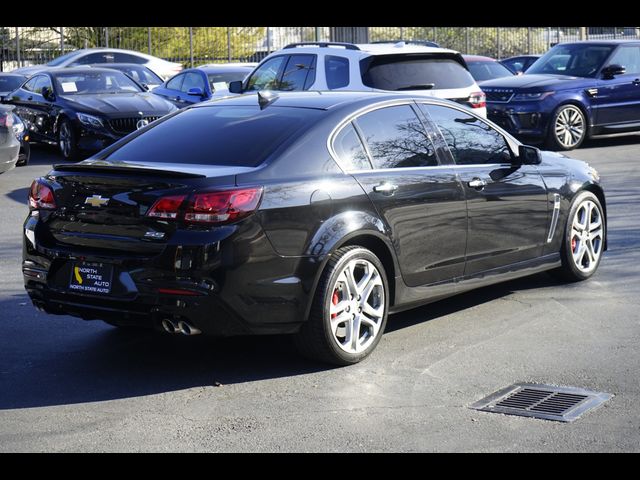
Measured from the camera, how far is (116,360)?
6.77 metres

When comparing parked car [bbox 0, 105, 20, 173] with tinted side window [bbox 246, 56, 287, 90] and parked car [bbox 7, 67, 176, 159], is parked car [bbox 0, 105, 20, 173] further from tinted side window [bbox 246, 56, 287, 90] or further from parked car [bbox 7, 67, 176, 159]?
tinted side window [bbox 246, 56, 287, 90]

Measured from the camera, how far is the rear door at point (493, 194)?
300 inches

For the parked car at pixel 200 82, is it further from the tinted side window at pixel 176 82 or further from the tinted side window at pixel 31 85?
the tinted side window at pixel 31 85

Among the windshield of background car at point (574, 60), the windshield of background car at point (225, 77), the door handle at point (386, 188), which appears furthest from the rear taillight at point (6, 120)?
the windshield of background car at point (574, 60)

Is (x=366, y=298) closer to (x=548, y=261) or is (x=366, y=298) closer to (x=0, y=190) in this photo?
(x=548, y=261)

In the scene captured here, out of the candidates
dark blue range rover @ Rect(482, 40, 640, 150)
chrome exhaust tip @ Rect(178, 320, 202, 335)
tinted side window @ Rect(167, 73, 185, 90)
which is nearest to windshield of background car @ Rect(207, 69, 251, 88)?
tinted side window @ Rect(167, 73, 185, 90)

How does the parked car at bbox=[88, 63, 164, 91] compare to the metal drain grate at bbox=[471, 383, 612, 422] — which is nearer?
the metal drain grate at bbox=[471, 383, 612, 422]

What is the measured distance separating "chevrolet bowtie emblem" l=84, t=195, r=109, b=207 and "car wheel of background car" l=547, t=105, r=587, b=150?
13.2m

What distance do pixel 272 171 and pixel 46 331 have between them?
6.96ft

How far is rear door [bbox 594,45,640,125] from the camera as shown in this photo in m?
19.2

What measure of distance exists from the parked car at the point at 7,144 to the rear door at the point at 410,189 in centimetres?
790

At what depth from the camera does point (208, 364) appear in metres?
6.69

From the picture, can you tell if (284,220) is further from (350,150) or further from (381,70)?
(381,70)
